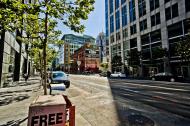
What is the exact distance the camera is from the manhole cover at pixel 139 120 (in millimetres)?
5901

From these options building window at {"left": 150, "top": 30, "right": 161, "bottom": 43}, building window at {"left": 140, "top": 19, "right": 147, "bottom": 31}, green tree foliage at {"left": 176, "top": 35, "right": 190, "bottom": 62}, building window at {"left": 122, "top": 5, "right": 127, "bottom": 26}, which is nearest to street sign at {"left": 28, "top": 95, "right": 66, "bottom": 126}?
green tree foliage at {"left": 176, "top": 35, "right": 190, "bottom": 62}

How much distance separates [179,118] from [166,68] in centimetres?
3262

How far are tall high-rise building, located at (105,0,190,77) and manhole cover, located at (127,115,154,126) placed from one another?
29792mm

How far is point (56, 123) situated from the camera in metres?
3.21

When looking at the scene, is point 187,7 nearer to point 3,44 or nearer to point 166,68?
point 166,68

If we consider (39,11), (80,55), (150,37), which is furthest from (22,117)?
(80,55)

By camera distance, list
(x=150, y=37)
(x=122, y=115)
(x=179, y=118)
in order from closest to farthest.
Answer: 1. (x=179, y=118)
2. (x=122, y=115)
3. (x=150, y=37)

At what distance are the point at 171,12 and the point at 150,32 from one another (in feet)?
24.6

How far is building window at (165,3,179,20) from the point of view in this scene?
35.2 m

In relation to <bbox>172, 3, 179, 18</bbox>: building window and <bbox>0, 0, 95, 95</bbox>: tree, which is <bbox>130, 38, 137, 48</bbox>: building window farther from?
<bbox>0, 0, 95, 95</bbox>: tree

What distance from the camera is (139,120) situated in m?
→ 6.36

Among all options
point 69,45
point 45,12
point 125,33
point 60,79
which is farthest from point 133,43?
point 69,45

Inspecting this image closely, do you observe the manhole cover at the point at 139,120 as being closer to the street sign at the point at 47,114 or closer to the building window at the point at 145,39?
the street sign at the point at 47,114

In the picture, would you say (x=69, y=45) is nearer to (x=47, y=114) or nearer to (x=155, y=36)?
(x=155, y=36)
